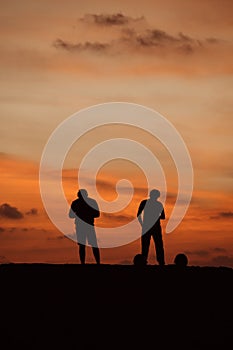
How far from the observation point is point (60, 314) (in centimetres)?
2472

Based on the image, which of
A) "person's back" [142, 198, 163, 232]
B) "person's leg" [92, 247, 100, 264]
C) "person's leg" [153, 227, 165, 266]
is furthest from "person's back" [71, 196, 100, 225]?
"person's leg" [153, 227, 165, 266]

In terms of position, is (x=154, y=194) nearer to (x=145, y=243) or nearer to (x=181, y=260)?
(x=145, y=243)

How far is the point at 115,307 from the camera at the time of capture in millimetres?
25469

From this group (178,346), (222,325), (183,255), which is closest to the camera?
(178,346)

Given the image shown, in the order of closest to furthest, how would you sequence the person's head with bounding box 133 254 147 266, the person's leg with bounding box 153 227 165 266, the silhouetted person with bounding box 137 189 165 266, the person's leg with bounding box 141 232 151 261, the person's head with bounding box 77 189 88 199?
the person's head with bounding box 77 189 88 199, the silhouetted person with bounding box 137 189 165 266, the person's head with bounding box 133 254 147 266, the person's leg with bounding box 141 232 151 261, the person's leg with bounding box 153 227 165 266

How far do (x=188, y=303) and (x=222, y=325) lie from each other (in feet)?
6.86

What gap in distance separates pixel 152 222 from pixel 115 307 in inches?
245

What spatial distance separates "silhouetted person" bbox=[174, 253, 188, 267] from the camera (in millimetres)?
30736

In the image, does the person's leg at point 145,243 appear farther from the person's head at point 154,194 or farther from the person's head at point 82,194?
the person's head at point 82,194

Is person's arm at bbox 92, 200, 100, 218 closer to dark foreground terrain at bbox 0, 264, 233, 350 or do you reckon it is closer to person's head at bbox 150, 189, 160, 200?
dark foreground terrain at bbox 0, 264, 233, 350

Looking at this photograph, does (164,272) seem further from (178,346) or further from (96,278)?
(178,346)

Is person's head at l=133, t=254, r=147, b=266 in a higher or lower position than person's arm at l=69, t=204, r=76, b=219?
lower

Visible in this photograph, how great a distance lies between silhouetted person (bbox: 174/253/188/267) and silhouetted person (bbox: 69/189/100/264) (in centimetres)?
266

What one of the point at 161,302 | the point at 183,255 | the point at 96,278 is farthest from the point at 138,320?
the point at 183,255
